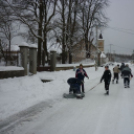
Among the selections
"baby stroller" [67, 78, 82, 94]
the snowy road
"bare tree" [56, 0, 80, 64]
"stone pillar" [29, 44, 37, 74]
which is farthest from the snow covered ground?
"bare tree" [56, 0, 80, 64]

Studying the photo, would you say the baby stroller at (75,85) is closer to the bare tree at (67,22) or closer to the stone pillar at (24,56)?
the stone pillar at (24,56)

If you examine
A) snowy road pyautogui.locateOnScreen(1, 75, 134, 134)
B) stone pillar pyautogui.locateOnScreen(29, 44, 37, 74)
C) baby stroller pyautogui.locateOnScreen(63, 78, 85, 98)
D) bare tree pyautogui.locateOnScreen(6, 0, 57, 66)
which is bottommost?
snowy road pyautogui.locateOnScreen(1, 75, 134, 134)

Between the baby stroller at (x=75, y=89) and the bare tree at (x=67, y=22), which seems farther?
the bare tree at (x=67, y=22)

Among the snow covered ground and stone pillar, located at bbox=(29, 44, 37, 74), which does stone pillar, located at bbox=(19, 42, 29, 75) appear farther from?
the snow covered ground

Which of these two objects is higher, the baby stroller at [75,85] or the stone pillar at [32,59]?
the stone pillar at [32,59]

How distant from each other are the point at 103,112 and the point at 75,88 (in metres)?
2.87

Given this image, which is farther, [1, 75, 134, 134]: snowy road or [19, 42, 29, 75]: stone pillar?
[19, 42, 29, 75]: stone pillar

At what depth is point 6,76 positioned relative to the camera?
1151 centimetres

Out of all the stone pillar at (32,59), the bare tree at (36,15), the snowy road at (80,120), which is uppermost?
the bare tree at (36,15)

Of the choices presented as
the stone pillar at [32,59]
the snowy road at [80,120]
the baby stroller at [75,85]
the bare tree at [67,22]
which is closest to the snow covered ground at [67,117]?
the snowy road at [80,120]

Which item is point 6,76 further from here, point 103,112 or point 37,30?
point 37,30

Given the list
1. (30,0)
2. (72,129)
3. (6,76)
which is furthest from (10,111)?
(30,0)

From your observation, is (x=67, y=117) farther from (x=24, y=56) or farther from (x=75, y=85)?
(x=24, y=56)

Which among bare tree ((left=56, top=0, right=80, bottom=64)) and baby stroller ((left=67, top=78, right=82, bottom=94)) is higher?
bare tree ((left=56, top=0, right=80, bottom=64))
